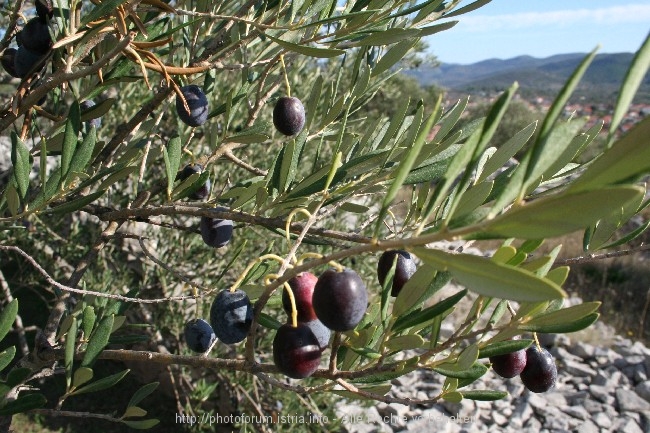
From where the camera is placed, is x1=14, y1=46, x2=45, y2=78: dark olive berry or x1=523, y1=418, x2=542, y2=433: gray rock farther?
x1=523, y1=418, x2=542, y2=433: gray rock

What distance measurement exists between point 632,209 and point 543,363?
0.90ft

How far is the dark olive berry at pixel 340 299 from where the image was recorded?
0.53 metres

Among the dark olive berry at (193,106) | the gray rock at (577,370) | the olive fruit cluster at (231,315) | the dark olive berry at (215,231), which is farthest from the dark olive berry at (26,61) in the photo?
the gray rock at (577,370)

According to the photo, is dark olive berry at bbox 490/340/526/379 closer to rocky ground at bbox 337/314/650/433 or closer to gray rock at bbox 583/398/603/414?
rocky ground at bbox 337/314/650/433

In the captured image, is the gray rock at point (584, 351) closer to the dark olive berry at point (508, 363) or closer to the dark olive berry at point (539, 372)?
the dark olive berry at point (539, 372)

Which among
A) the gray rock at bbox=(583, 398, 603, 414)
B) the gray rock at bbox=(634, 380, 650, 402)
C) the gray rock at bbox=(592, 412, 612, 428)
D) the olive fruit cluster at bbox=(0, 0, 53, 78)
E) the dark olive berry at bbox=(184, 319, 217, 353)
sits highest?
the olive fruit cluster at bbox=(0, 0, 53, 78)

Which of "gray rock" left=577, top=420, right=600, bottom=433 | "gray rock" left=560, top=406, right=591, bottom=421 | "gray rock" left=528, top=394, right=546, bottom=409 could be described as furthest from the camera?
"gray rock" left=528, top=394, right=546, bottom=409

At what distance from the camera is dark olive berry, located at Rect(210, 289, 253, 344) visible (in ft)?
2.42

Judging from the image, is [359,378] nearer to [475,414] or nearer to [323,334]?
[323,334]

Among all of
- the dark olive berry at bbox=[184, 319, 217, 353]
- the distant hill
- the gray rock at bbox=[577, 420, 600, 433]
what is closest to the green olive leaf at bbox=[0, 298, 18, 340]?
the dark olive berry at bbox=[184, 319, 217, 353]

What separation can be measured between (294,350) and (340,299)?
0.35 ft

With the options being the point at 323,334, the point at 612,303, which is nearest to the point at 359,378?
the point at 323,334

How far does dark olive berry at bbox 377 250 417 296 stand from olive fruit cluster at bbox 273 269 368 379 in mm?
104

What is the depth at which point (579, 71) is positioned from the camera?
34 centimetres
